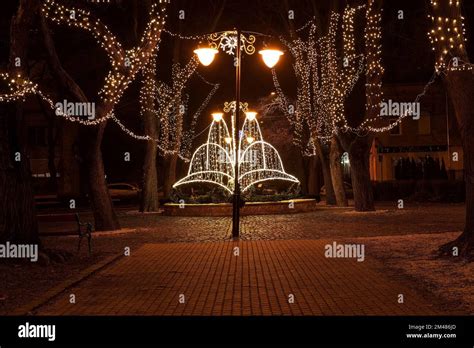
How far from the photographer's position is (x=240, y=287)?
10.9 meters

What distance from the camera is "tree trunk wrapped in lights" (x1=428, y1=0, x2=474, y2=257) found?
44.6 feet

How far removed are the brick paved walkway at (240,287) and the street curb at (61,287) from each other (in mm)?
127

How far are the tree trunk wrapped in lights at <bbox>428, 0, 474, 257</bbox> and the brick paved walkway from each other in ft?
6.55

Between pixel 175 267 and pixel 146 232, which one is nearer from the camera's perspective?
pixel 175 267

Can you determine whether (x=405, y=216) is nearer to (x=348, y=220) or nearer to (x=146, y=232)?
(x=348, y=220)

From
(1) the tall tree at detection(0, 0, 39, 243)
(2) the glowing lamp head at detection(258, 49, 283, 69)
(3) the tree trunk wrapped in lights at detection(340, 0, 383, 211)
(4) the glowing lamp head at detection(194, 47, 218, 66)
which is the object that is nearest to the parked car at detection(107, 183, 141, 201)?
(3) the tree trunk wrapped in lights at detection(340, 0, 383, 211)

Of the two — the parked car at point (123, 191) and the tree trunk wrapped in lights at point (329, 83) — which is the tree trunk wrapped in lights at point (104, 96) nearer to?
the tree trunk wrapped in lights at point (329, 83)

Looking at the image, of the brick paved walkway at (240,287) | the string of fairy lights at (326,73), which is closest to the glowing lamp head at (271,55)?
the brick paved walkway at (240,287)

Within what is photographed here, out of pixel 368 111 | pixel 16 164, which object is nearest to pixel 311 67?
pixel 368 111

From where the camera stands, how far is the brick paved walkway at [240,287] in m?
9.16

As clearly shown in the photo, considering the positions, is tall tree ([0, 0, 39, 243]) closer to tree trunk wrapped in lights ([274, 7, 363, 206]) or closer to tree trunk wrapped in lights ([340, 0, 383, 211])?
tree trunk wrapped in lights ([340, 0, 383, 211])

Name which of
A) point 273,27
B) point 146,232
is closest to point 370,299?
point 146,232
